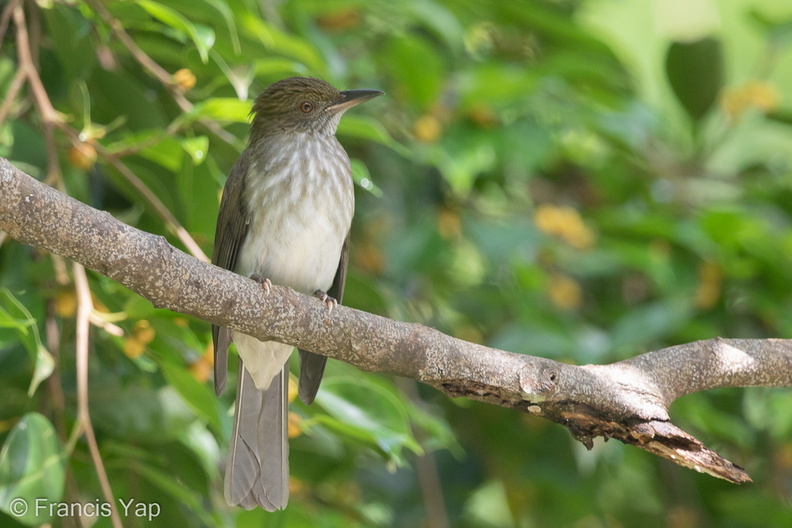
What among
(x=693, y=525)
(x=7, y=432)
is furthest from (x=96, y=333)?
(x=693, y=525)

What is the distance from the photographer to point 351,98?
357 cm

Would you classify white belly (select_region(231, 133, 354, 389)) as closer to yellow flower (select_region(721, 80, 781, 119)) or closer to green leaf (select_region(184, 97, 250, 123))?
green leaf (select_region(184, 97, 250, 123))

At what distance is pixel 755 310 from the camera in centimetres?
457

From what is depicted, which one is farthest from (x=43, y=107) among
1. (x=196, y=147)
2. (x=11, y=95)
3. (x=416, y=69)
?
(x=416, y=69)

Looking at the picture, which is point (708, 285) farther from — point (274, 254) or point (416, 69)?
point (274, 254)

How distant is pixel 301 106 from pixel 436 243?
854 mm

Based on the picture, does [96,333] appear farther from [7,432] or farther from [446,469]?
[446,469]

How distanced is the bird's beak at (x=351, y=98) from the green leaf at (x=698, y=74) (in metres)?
2.12

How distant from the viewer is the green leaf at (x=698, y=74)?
4832mm

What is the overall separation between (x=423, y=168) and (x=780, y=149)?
10.9 feet

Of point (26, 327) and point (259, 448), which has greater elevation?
point (26, 327)

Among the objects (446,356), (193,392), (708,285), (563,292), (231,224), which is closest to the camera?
(446,356)

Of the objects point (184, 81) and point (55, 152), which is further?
point (184, 81)

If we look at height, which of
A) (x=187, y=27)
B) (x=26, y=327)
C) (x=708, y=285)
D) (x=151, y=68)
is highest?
(x=187, y=27)
